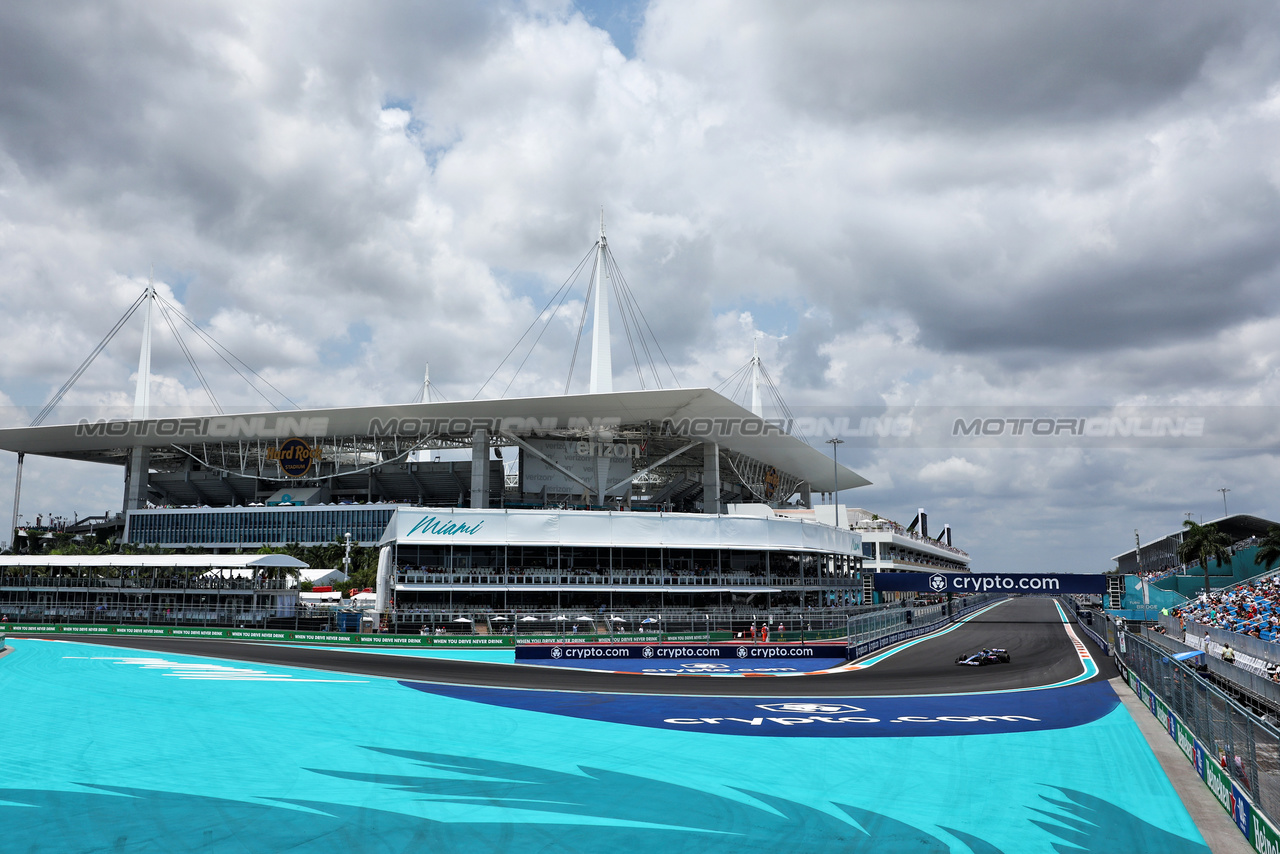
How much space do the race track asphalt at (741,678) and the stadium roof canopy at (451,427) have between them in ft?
101

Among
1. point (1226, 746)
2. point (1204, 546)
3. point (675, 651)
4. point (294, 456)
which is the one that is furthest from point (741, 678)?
point (294, 456)

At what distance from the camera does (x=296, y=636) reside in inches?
1827

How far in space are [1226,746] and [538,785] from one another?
10.7m

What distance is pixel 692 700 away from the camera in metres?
24.5

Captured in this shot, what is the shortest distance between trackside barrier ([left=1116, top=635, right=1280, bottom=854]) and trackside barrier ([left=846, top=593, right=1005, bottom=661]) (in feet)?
51.4

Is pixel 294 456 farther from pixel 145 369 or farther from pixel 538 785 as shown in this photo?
pixel 538 785

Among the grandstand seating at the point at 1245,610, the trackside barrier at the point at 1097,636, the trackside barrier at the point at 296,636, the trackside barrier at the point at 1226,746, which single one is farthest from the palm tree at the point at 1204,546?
the trackside barrier at the point at 1226,746

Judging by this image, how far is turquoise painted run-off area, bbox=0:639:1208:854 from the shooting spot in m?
11.5

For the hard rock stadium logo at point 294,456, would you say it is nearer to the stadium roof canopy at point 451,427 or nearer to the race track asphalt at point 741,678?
the stadium roof canopy at point 451,427

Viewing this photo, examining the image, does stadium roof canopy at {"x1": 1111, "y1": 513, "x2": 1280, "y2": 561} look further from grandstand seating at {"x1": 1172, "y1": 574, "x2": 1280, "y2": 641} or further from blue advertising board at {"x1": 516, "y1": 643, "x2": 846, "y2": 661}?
blue advertising board at {"x1": 516, "y1": 643, "x2": 846, "y2": 661}

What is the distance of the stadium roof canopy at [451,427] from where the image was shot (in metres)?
70.1

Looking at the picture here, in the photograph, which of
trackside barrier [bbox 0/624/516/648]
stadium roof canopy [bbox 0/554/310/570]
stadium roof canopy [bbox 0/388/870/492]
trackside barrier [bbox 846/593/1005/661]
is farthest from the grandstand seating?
stadium roof canopy [bbox 0/554/310/570]

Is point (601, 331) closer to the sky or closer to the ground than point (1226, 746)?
closer to the sky

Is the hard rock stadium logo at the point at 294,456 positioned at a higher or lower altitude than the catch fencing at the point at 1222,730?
higher
